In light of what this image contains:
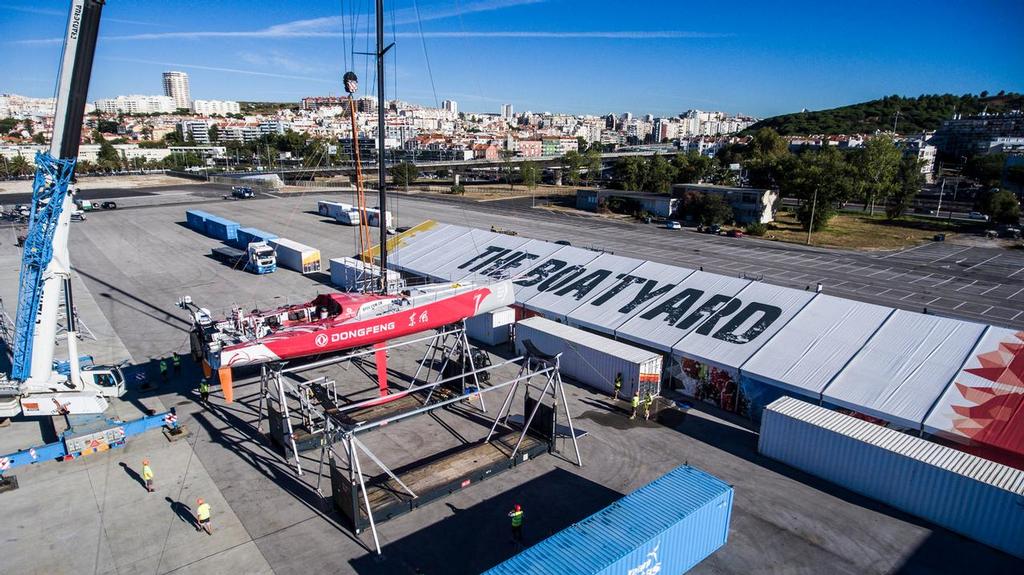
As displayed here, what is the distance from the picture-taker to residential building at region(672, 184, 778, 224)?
259 feet

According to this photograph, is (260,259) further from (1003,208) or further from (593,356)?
(1003,208)

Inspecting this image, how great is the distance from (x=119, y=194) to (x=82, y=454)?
10479 centimetres

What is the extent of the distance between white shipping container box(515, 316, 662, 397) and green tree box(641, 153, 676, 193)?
83.9m

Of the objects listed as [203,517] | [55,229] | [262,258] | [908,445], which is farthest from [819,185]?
[55,229]

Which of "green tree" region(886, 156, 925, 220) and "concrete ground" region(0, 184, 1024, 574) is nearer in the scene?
"concrete ground" region(0, 184, 1024, 574)

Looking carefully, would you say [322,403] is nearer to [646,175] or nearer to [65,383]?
[65,383]

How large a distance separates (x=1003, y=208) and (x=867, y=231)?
21217 mm

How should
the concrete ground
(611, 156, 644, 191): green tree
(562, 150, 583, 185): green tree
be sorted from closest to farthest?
the concrete ground
(611, 156, 644, 191): green tree
(562, 150, 583, 185): green tree

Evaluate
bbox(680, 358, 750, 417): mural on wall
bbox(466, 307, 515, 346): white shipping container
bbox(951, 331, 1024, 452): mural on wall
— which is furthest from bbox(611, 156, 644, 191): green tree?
bbox(951, 331, 1024, 452): mural on wall

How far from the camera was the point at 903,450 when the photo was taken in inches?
666

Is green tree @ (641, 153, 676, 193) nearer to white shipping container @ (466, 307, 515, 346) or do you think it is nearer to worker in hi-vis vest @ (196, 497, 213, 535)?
white shipping container @ (466, 307, 515, 346)

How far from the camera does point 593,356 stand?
25.5 m

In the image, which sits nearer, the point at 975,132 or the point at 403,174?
the point at 403,174

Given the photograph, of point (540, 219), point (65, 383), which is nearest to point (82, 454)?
point (65, 383)
